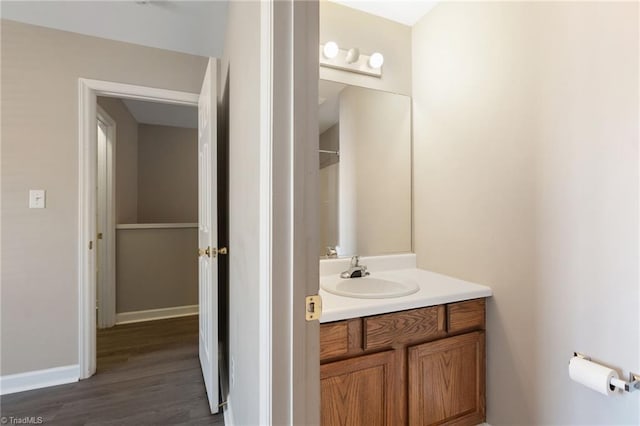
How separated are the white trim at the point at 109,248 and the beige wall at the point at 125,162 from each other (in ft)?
0.86

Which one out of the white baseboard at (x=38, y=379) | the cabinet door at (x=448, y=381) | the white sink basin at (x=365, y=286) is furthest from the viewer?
the white baseboard at (x=38, y=379)

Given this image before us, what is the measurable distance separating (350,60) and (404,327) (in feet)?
5.01

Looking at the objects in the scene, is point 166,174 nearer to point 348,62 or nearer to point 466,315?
point 348,62

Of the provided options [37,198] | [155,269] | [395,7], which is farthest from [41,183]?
[395,7]

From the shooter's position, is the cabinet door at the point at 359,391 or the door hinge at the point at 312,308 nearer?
the door hinge at the point at 312,308

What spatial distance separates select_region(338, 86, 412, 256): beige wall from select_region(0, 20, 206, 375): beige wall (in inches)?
69.9

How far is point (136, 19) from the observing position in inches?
76.6

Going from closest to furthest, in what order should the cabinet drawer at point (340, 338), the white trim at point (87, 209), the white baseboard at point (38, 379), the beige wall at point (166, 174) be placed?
the cabinet drawer at point (340, 338) → the white baseboard at point (38, 379) → the white trim at point (87, 209) → the beige wall at point (166, 174)

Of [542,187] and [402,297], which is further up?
[542,187]

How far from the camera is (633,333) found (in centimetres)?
100

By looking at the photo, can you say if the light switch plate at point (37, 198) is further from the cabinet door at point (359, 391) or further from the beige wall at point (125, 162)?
the cabinet door at point (359, 391)

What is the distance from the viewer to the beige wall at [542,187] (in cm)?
104

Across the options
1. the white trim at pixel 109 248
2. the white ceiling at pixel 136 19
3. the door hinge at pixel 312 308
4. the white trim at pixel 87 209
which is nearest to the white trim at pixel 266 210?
the door hinge at pixel 312 308

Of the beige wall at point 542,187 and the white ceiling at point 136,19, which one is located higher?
the white ceiling at point 136,19
